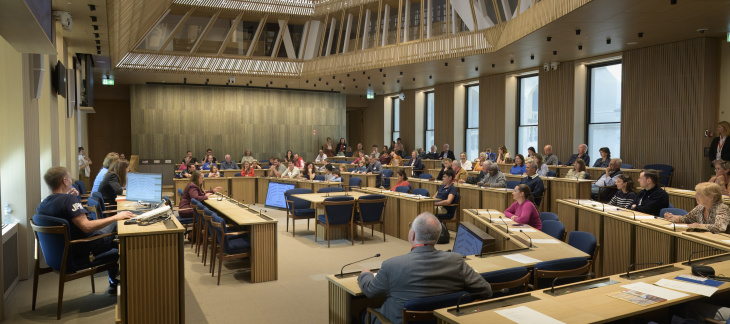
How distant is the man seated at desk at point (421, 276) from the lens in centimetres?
289

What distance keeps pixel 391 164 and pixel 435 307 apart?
1272 cm

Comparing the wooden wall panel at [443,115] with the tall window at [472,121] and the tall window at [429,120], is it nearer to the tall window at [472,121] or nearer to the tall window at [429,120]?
the tall window at [472,121]

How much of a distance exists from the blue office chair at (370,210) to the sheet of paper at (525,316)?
212 inches

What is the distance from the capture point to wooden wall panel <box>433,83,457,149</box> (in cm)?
1737

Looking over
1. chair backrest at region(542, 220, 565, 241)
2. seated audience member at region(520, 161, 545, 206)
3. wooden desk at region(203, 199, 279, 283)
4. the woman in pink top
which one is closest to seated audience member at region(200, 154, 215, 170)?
wooden desk at region(203, 199, 279, 283)

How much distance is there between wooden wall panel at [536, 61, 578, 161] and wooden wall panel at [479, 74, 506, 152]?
1562 mm

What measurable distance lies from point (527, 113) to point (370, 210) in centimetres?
856

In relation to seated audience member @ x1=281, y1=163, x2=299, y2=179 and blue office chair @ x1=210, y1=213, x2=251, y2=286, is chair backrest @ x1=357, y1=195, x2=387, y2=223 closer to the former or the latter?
blue office chair @ x1=210, y1=213, x2=251, y2=286

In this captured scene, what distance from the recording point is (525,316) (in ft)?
8.40

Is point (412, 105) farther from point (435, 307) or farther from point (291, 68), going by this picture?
point (435, 307)

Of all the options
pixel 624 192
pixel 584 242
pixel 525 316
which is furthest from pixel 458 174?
pixel 525 316

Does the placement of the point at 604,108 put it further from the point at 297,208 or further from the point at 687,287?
the point at 687,287

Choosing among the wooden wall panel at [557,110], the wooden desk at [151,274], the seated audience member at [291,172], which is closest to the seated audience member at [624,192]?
the wooden desk at [151,274]

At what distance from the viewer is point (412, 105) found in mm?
19547
